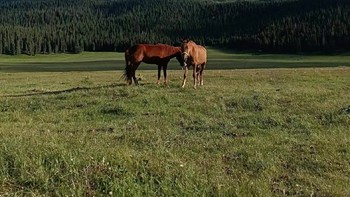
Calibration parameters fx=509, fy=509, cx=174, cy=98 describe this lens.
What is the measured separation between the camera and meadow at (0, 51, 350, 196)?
28.5 feet

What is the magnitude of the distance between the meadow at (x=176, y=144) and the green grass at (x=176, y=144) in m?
0.03

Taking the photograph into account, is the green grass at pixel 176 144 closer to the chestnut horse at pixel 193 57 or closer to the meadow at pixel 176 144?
the meadow at pixel 176 144

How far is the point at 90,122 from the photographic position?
17.8 meters

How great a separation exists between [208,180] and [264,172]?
80.3 inches

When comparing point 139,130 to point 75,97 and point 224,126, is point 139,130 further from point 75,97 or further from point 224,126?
point 75,97

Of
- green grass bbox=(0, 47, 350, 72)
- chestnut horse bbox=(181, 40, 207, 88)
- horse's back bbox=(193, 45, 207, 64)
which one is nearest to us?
chestnut horse bbox=(181, 40, 207, 88)

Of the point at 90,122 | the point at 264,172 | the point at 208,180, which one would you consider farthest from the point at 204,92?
the point at 208,180

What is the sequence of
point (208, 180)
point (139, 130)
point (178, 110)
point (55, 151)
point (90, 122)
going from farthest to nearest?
point (178, 110) < point (90, 122) < point (139, 130) < point (55, 151) < point (208, 180)

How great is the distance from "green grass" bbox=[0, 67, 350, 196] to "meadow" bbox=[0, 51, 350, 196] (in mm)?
28

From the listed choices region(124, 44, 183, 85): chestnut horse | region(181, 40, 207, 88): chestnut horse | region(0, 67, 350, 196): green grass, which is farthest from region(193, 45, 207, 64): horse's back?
region(0, 67, 350, 196): green grass

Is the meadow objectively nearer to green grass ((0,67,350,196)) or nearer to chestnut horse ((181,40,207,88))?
green grass ((0,67,350,196))

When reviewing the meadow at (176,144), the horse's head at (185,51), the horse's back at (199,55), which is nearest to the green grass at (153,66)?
the horse's back at (199,55)

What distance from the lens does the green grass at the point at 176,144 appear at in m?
8.70

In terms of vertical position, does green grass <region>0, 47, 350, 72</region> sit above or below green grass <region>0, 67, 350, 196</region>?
below
